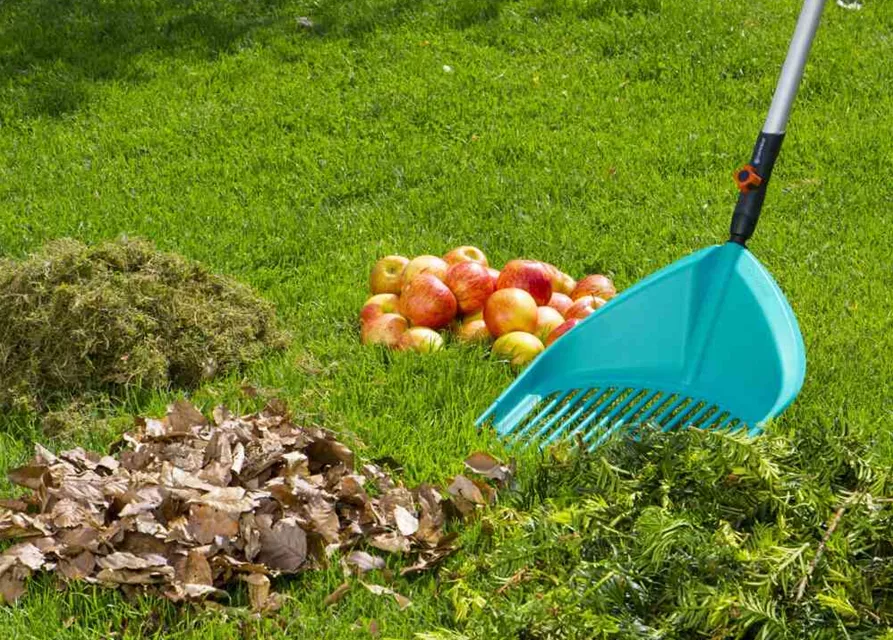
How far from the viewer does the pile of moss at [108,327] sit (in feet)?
11.9

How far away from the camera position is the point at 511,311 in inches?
150

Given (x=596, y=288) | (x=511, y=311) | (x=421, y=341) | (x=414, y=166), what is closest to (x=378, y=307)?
(x=421, y=341)

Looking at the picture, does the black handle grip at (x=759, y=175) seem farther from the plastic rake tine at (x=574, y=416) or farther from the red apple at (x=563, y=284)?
the red apple at (x=563, y=284)

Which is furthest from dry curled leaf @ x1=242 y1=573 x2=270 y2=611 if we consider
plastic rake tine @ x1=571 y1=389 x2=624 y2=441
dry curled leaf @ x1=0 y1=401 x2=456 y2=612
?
plastic rake tine @ x1=571 y1=389 x2=624 y2=441

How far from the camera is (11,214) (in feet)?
17.2

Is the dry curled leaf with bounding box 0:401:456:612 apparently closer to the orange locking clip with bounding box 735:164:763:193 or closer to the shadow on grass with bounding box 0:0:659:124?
the orange locking clip with bounding box 735:164:763:193

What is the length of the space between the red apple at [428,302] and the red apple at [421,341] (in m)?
0.07

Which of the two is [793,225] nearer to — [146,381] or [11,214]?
[146,381]

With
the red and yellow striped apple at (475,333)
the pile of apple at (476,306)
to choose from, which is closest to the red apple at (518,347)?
the pile of apple at (476,306)

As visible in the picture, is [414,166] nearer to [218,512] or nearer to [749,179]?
[749,179]

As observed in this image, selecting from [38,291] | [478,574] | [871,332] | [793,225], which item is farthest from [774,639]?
[793,225]

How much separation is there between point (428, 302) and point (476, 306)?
0.70 feet

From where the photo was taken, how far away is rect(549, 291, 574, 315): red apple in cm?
410

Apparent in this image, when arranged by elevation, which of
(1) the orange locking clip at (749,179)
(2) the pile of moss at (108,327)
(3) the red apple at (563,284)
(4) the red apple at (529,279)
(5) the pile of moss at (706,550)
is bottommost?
(2) the pile of moss at (108,327)
